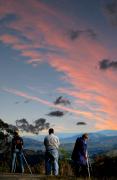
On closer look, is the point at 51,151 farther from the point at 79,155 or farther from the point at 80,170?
the point at 80,170

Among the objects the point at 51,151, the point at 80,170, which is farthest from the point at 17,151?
the point at 80,170

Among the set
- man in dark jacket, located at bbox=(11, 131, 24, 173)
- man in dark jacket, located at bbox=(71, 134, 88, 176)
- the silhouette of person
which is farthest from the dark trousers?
man in dark jacket, located at bbox=(11, 131, 24, 173)

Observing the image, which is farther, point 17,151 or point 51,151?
point 17,151

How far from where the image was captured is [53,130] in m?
24.6

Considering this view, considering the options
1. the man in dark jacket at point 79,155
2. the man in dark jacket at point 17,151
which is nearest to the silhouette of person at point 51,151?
the man in dark jacket at point 79,155

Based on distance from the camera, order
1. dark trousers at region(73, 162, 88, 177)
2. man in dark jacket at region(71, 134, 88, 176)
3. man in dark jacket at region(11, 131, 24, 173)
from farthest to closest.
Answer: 1. man in dark jacket at region(11, 131, 24, 173)
2. dark trousers at region(73, 162, 88, 177)
3. man in dark jacket at region(71, 134, 88, 176)

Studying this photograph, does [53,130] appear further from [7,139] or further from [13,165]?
[7,139]

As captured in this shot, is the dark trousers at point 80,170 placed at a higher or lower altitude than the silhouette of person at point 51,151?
lower

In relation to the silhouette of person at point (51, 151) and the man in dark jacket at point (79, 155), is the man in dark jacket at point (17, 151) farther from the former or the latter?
the man in dark jacket at point (79, 155)

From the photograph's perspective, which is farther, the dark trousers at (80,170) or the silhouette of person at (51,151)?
the dark trousers at (80,170)

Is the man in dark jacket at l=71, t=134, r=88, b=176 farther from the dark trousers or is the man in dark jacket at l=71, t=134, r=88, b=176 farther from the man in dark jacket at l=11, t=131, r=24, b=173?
the man in dark jacket at l=11, t=131, r=24, b=173

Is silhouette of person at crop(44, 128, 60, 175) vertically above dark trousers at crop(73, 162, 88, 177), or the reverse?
silhouette of person at crop(44, 128, 60, 175)

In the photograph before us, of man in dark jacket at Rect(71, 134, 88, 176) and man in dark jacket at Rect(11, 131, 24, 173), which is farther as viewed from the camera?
man in dark jacket at Rect(11, 131, 24, 173)

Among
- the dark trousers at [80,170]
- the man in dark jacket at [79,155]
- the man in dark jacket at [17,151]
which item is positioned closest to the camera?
the man in dark jacket at [79,155]
